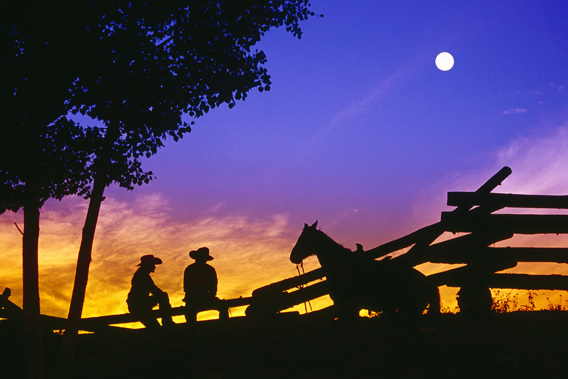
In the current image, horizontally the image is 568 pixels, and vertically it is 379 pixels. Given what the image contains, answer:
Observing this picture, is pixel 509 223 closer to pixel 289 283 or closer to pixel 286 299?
pixel 289 283

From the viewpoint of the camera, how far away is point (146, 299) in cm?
945

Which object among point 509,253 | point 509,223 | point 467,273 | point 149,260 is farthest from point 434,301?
point 149,260

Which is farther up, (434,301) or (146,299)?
(146,299)

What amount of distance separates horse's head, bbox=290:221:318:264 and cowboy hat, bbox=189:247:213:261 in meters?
2.48

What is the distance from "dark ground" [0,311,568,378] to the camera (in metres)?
5.55

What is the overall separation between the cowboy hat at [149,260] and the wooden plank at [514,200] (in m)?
7.42

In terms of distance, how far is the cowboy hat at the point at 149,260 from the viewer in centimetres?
994

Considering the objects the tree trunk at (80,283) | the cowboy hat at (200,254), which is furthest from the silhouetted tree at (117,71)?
the cowboy hat at (200,254)

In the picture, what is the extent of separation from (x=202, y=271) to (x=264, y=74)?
560 cm

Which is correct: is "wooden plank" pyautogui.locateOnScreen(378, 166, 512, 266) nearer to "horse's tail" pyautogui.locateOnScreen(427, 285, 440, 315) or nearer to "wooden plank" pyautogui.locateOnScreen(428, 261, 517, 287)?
"wooden plank" pyautogui.locateOnScreen(428, 261, 517, 287)

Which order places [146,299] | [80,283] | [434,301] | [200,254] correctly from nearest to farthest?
[80,283], [434,301], [146,299], [200,254]

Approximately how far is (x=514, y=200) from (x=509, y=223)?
1.36 ft

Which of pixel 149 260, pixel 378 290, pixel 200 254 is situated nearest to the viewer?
pixel 378 290

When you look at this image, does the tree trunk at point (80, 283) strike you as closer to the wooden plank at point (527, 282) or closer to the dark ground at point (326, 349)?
the dark ground at point (326, 349)
